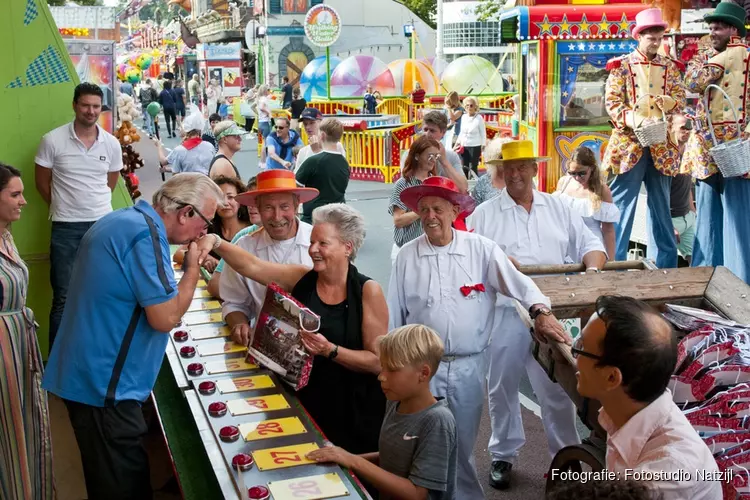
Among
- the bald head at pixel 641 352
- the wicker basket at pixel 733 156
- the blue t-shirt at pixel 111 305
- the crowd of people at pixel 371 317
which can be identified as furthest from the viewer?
the wicker basket at pixel 733 156

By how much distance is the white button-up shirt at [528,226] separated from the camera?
16.8 ft

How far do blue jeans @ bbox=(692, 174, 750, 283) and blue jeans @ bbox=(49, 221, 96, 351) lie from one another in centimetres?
543

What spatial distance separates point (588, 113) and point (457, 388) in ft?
27.5

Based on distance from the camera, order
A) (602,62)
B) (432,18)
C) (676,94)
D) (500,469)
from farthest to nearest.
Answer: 1. (432,18)
2. (602,62)
3. (676,94)
4. (500,469)

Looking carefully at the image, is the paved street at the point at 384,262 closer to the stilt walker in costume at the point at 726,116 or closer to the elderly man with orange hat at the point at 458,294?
the elderly man with orange hat at the point at 458,294

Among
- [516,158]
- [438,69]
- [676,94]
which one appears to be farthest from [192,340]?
[438,69]

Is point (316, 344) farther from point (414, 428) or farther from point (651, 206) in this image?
point (651, 206)

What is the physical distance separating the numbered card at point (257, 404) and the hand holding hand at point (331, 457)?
0.50m

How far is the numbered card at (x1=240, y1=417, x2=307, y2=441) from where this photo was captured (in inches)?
125

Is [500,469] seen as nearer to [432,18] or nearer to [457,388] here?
[457,388]

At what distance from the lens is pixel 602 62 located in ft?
38.3

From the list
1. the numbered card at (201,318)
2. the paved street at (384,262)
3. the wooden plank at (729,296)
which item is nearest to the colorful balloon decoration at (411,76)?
the paved street at (384,262)

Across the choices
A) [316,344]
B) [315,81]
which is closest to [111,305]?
[316,344]

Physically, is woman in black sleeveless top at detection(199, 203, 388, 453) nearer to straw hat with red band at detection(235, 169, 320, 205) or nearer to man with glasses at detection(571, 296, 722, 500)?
straw hat with red band at detection(235, 169, 320, 205)
